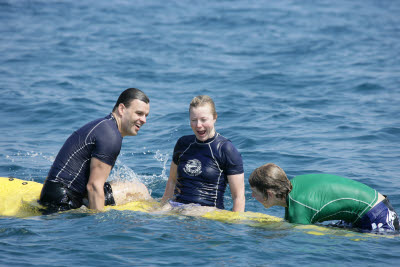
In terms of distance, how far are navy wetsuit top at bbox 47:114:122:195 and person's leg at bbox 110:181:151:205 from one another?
1.80 ft

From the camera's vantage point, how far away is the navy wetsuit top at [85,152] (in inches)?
276

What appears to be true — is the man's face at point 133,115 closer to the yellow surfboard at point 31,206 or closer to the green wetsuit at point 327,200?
the yellow surfboard at point 31,206

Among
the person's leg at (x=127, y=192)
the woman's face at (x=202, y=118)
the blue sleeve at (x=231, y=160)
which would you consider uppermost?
the woman's face at (x=202, y=118)

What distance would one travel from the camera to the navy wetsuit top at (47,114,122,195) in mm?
7020

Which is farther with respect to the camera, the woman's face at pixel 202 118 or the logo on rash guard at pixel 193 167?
the logo on rash guard at pixel 193 167

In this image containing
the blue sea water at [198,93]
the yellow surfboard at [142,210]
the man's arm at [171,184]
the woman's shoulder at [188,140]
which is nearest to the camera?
the blue sea water at [198,93]

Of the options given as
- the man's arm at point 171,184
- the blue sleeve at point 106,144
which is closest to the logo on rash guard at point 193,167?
the man's arm at point 171,184

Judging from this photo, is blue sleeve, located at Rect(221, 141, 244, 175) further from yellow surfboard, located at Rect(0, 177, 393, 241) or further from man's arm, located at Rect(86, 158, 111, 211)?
man's arm, located at Rect(86, 158, 111, 211)

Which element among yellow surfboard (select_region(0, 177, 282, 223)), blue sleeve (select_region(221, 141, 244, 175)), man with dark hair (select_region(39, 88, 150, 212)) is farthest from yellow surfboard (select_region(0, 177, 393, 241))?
blue sleeve (select_region(221, 141, 244, 175))

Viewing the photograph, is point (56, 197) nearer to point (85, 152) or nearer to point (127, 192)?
point (85, 152)

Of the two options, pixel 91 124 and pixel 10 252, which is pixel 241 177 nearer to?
pixel 91 124

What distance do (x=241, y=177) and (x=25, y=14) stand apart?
64.8 ft

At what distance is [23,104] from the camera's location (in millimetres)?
13875

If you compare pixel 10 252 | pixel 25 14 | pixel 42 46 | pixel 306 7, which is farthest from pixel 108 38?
pixel 10 252
